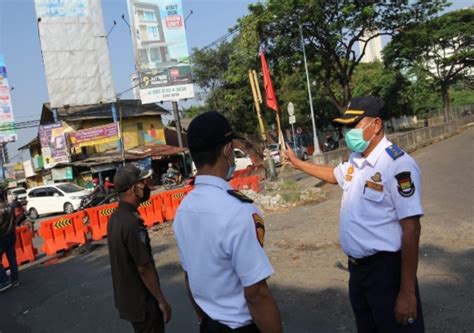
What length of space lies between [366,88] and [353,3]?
23.8 m

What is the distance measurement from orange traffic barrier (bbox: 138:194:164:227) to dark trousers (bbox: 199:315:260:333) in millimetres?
10136

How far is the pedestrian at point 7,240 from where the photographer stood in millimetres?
7344

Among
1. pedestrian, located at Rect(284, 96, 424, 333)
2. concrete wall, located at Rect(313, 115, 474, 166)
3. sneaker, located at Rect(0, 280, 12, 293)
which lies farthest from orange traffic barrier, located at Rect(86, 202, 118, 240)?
concrete wall, located at Rect(313, 115, 474, 166)

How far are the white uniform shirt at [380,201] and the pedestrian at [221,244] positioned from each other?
2.97ft

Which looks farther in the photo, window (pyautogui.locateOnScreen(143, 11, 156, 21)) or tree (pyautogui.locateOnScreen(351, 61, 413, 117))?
tree (pyautogui.locateOnScreen(351, 61, 413, 117))

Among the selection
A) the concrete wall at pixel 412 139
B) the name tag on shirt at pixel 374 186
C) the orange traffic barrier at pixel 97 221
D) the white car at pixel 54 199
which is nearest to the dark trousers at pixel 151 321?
the name tag on shirt at pixel 374 186

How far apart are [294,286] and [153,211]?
7.42m

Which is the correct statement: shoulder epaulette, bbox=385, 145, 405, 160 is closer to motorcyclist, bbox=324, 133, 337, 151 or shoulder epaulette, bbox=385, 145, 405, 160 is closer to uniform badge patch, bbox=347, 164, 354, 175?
uniform badge patch, bbox=347, 164, 354, 175

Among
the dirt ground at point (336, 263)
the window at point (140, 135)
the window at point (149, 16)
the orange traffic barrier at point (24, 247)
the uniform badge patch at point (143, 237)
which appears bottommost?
the dirt ground at point (336, 263)

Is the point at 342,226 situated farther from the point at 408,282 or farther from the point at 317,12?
the point at 317,12

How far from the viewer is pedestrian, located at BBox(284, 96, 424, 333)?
7.93 feet

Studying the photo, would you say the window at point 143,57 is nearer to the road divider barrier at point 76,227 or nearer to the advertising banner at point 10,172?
the road divider barrier at point 76,227

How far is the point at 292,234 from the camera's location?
333 inches

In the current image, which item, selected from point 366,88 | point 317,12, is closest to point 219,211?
point 317,12
